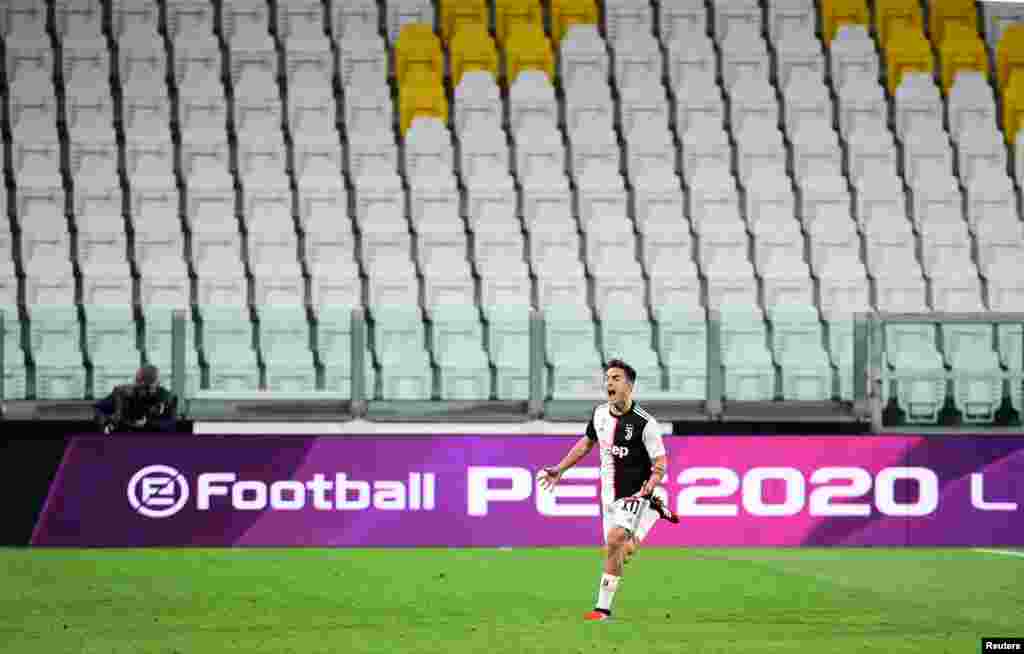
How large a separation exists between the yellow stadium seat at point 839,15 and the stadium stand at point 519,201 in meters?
0.05

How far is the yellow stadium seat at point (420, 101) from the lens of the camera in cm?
2067

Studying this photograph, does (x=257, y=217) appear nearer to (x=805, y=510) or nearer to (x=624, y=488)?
(x=805, y=510)

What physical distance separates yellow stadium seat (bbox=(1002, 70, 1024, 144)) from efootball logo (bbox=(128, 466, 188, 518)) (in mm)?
12257

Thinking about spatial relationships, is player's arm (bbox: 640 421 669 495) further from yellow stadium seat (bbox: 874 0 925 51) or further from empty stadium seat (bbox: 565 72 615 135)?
yellow stadium seat (bbox: 874 0 925 51)

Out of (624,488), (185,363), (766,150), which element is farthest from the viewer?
(766,150)

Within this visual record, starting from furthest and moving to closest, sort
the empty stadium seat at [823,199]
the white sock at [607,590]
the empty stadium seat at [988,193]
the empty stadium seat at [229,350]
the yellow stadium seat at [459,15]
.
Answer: the yellow stadium seat at [459,15], the empty stadium seat at [988,193], the empty stadium seat at [823,199], the empty stadium seat at [229,350], the white sock at [607,590]

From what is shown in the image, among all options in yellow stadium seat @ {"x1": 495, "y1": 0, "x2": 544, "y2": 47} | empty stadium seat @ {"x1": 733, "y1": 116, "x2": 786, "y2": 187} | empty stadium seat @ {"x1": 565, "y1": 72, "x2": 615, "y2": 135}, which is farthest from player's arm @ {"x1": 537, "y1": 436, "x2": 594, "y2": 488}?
yellow stadium seat @ {"x1": 495, "y1": 0, "x2": 544, "y2": 47}

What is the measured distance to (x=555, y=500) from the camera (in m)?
15.7

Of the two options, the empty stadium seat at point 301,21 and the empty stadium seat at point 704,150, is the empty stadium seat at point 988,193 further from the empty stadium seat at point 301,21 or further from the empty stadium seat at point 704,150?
the empty stadium seat at point 301,21

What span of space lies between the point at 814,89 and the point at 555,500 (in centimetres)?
848

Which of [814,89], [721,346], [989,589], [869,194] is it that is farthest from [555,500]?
[814,89]

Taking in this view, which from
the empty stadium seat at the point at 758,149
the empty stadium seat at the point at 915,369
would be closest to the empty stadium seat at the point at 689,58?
the empty stadium seat at the point at 758,149

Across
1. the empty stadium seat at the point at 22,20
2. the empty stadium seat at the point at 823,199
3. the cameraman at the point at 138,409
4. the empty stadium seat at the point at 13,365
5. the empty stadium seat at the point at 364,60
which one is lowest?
the cameraman at the point at 138,409

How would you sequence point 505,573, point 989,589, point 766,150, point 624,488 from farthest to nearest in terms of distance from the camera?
point 766,150 < point 505,573 < point 989,589 < point 624,488
